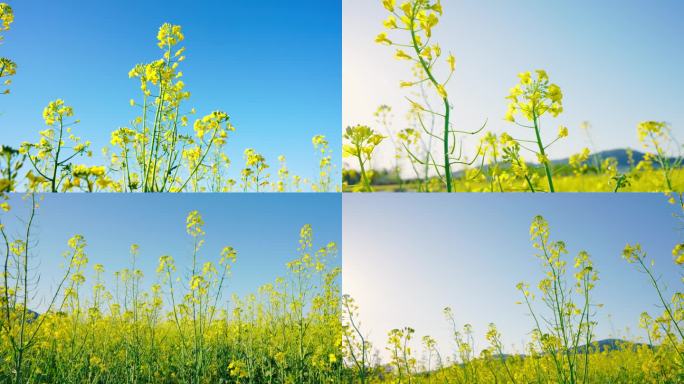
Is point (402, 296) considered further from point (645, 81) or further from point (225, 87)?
point (645, 81)

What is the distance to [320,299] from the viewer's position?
2.56 metres

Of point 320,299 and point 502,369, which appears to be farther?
point 320,299

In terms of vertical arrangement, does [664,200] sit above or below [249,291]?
above

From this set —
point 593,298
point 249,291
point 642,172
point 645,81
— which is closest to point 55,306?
point 249,291

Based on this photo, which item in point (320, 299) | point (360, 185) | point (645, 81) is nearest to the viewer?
point (360, 185)

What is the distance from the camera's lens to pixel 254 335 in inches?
104

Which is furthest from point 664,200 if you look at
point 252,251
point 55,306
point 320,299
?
point 55,306

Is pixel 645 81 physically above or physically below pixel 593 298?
above

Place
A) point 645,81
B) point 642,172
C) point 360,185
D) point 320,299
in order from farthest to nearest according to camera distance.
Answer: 1. point 645,81
2. point 320,299
3. point 642,172
4. point 360,185

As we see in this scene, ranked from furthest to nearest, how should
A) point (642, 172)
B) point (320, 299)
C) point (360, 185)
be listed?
point (320, 299)
point (642, 172)
point (360, 185)

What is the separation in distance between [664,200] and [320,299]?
1964mm

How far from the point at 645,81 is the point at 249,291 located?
8.50 feet

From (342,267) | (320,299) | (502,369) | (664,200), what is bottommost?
(502,369)

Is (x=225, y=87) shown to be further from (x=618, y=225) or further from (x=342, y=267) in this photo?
(x=618, y=225)
